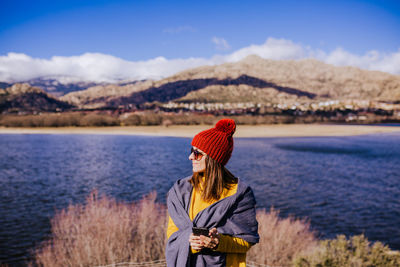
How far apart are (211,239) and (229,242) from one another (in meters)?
0.27

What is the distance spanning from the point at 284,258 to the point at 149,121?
8485cm

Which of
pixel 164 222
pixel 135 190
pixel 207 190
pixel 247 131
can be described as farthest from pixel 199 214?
pixel 247 131

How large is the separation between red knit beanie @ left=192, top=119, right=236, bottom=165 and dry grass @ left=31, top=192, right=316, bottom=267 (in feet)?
22.0

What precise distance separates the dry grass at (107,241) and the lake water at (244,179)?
5.37 ft

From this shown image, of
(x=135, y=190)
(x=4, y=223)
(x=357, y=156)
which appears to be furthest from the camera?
(x=357, y=156)

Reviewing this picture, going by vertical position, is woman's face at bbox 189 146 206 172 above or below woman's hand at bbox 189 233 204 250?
above

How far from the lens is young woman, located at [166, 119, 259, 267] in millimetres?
2861

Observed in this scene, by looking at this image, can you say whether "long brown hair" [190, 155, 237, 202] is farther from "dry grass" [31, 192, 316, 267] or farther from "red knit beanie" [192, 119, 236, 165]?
"dry grass" [31, 192, 316, 267]

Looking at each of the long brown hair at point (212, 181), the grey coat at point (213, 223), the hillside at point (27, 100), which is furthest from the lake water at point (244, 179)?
the hillside at point (27, 100)

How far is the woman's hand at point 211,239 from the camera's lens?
8.55 ft

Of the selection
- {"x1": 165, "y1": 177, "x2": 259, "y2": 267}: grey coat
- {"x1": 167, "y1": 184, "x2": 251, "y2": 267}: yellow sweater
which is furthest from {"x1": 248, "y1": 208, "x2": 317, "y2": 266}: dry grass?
{"x1": 165, "y1": 177, "x2": 259, "y2": 267}: grey coat

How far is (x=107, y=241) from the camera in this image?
9.64 meters

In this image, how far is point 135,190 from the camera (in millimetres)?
20906

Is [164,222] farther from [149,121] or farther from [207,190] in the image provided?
[149,121]
